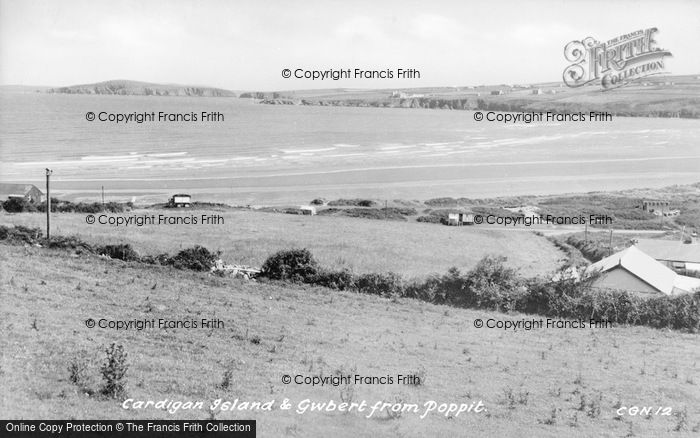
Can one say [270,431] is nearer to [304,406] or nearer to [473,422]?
[304,406]

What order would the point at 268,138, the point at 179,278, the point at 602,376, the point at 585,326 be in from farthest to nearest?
the point at 268,138 → the point at 179,278 → the point at 585,326 → the point at 602,376

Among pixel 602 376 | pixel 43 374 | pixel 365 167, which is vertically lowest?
pixel 602 376

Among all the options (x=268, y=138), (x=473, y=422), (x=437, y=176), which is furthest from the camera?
(x=268, y=138)

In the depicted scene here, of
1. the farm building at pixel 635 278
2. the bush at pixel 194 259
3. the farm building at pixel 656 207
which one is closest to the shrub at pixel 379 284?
the bush at pixel 194 259

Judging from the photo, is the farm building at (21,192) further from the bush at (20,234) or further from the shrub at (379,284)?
the shrub at (379,284)

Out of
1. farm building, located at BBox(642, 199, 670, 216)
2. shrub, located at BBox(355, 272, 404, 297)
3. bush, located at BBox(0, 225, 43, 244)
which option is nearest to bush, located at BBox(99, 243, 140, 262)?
bush, located at BBox(0, 225, 43, 244)

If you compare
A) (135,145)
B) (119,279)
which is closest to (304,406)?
(119,279)
